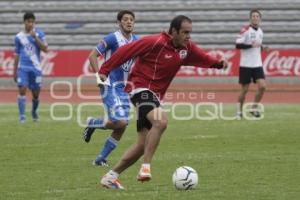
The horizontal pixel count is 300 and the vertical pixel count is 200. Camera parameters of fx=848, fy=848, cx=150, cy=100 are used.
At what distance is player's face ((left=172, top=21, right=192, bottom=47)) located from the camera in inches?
356

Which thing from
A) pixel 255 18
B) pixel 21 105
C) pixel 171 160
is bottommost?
pixel 171 160

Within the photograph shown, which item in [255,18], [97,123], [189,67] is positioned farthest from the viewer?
[189,67]

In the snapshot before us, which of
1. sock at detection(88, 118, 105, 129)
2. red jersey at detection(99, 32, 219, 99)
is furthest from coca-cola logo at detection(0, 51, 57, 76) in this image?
red jersey at detection(99, 32, 219, 99)

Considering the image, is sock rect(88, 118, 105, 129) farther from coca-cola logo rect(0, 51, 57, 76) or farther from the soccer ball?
coca-cola logo rect(0, 51, 57, 76)

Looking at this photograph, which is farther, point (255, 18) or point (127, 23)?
point (255, 18)

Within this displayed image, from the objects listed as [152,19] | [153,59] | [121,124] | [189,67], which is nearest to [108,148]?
[121,124]

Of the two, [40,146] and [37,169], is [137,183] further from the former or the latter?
[40,146]

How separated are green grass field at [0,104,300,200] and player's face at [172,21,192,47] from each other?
158 cm

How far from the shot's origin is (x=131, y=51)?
9.02 meters

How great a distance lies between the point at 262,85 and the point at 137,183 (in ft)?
34.3

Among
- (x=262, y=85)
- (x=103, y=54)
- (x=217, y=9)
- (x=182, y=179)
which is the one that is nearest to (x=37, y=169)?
(x=103, y=54)

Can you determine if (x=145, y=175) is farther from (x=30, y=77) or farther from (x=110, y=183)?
(x=30, y=77)

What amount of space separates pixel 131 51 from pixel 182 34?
58 cm

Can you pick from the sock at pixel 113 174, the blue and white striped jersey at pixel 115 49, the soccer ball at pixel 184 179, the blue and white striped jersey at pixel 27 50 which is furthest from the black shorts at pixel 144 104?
the blue and white striped jersey at pixel 27 50
